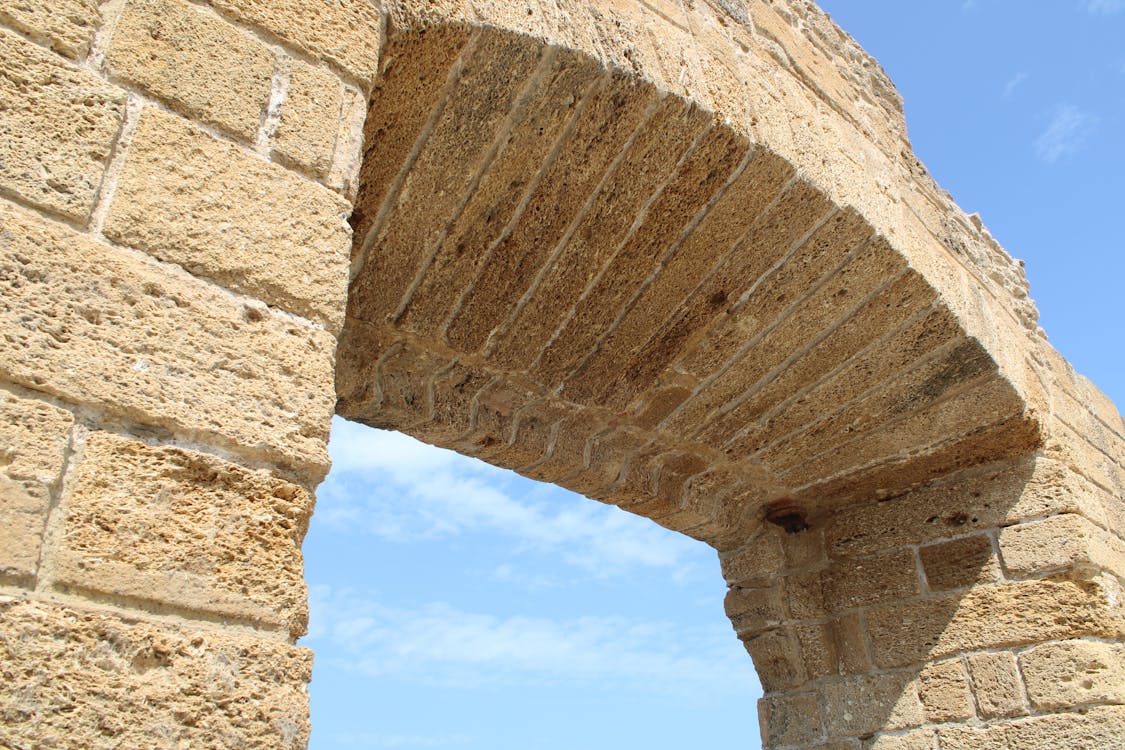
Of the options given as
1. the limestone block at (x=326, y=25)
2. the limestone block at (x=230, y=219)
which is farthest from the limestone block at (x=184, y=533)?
the limestone block at (x=326, y=25)

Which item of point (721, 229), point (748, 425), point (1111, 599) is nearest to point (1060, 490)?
point (1111, 599)

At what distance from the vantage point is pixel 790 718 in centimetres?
335

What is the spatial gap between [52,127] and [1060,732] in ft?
9.76

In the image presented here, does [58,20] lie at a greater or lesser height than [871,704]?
greater

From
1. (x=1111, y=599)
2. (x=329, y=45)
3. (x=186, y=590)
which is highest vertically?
(x=329, y=45)

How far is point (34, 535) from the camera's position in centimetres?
96

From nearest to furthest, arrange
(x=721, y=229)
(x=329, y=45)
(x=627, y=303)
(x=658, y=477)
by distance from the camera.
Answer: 1. (x=329, y=45)
2. (x=721, y=229)
3. (x=627, y=303)
4. (x=658, y=477)

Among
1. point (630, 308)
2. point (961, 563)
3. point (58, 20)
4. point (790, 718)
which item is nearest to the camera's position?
point (58, 20)

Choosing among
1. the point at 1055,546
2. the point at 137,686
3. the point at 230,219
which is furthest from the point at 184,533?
the point at 1055,546

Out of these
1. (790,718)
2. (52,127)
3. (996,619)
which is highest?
(52,127)

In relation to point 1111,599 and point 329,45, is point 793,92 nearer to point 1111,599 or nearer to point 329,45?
point 329,45

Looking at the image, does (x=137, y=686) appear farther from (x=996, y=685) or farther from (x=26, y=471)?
(x=996, y=685)

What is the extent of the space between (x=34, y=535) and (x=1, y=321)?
247 millimetres

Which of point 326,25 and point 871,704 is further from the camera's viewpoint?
point 871,704
